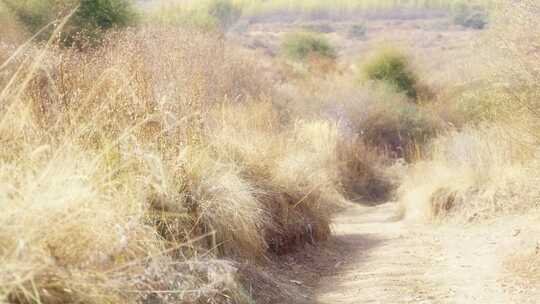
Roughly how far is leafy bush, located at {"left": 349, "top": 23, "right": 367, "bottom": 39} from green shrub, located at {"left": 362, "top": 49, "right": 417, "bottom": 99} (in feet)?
123

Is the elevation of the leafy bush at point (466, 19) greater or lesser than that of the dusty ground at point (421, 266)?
lesser

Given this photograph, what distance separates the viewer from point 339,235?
38.4ft

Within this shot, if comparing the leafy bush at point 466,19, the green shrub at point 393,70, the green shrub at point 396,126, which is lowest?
the leafy bush at point 466,19

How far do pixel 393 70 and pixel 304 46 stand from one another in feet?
34.6

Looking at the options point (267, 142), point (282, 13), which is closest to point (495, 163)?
point (267, 142)

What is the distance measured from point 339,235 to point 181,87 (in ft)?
14.4

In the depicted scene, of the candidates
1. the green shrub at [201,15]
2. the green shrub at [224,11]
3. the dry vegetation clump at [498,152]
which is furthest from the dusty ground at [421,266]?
the green shrub at [224,11]

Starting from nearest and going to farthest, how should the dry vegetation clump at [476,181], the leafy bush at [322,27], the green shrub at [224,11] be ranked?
1. the dry vegetation clump at [476,181]
2. the green shrub at [224,11]
3. the leafy bush at [322,27]

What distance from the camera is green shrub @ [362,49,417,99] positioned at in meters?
27.9

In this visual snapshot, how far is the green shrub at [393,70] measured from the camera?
2789cm

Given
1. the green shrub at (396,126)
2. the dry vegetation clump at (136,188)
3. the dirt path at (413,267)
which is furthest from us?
the green shrub at (396,126)

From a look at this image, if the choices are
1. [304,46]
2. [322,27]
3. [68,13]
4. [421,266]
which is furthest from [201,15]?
[322,27]

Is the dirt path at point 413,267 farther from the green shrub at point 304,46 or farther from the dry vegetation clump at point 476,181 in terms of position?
the green shrub at point 304,46

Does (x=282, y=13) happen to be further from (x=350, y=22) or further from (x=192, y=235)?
(x=192, y=235)
